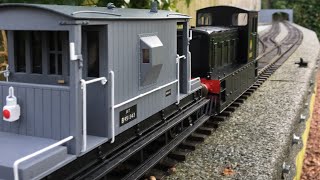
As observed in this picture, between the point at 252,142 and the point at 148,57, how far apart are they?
3141mm

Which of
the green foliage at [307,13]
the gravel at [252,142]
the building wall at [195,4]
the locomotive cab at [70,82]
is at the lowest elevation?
the gravel at [252,142]

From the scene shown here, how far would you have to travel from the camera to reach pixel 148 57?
564 centimetres

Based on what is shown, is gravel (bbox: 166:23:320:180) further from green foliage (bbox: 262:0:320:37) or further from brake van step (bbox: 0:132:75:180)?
green foliage (bbox: 262:0:320:37)

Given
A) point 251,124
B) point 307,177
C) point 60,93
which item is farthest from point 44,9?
point 307,177

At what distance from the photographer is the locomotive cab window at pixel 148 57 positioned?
5602 mm

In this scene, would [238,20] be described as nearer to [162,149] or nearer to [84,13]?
[162,149]

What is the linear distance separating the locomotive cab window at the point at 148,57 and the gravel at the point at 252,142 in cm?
160

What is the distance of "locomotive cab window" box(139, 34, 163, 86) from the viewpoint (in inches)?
221

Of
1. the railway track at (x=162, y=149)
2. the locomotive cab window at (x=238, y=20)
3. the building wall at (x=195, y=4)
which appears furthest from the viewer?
the building wall at (x=195, y=4)

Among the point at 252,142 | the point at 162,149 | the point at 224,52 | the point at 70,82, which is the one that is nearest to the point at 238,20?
the point at 224,52

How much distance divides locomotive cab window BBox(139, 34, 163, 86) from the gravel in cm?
160

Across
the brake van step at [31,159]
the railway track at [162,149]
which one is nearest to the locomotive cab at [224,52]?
the railway track at [162,149]

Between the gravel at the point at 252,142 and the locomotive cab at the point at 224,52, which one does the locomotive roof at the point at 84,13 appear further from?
the locomotive cab at the point at 224,52

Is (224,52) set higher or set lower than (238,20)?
lower
